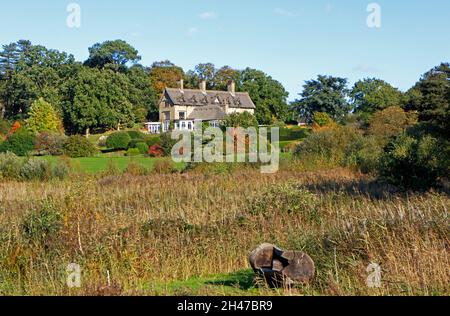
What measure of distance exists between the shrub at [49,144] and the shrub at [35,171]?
2457 cm

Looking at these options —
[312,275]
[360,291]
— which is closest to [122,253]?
[312,275]

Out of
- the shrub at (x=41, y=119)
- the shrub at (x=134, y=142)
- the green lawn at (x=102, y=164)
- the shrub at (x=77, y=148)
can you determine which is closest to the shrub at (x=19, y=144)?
the shrub at (x=77, y=148)

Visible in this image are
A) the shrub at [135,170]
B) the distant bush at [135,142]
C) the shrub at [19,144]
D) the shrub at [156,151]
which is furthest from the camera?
the distant bush at [135,142]

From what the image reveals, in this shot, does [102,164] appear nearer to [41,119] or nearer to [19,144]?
[19,144]

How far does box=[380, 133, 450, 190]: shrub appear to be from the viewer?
16047mm

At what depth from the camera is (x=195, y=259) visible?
9.49 m

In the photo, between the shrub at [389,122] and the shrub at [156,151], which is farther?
the shrub at [156,151]

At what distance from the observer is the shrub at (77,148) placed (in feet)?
162

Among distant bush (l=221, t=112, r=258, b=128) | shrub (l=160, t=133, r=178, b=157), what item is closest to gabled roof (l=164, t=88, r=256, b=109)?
shrub (l=160, t=133, r=178, b=157)

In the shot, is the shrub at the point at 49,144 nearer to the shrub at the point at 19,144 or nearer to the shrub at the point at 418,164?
the shrub at the point at 19,144

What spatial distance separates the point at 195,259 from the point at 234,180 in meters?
13.4

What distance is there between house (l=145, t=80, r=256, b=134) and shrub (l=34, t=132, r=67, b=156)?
3036 centimetres

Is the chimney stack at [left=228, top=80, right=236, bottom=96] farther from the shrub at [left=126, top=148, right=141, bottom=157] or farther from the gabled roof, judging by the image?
the shrub at [left=126, top=148, right=141, bottom=157]
